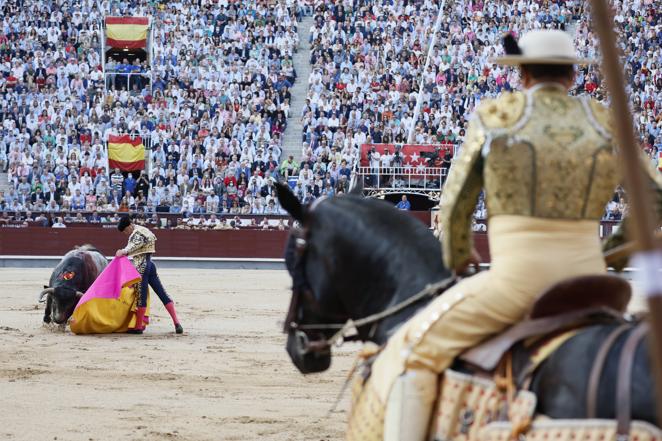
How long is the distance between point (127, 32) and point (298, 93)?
486cm

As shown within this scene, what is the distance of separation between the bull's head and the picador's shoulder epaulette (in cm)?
871

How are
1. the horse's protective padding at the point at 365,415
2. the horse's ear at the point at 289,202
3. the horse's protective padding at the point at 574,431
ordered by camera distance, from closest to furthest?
the horse's protective padding at the point at 574,431 → the horse's protective padding at the point at 365,415 → the horse's ear at the point at 289,202

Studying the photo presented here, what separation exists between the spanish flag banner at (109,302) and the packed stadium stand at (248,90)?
38.6 ft

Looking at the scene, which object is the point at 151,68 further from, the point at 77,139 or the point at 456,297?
the point at 456,297

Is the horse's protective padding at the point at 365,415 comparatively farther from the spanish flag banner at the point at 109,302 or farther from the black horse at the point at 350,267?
the spanish flag banner at the point at 109,302

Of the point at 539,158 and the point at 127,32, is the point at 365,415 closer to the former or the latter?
the point at 539,158

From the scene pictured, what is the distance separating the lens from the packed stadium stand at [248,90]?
2333 centimetres

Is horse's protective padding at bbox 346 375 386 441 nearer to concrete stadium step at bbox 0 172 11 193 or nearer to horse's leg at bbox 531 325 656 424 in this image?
horse's leg at bbox 531 325 656 424

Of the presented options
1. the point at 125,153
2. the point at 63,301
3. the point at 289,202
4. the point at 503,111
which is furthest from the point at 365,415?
the point at 125,153

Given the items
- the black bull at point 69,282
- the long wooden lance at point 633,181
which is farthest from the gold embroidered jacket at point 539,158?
the black bull at point 69,282

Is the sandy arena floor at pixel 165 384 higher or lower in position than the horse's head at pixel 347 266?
lower

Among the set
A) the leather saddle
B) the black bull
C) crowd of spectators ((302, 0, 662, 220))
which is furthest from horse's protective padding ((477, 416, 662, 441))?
crowd of spectators ((302, 0, 662, 220))

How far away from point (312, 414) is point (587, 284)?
12.9 ft

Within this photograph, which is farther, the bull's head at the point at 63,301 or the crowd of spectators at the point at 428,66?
the crowd of spectators at the point at 428,66
